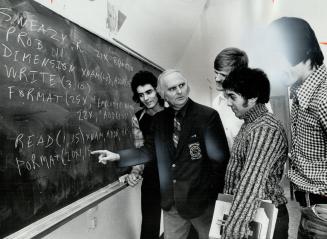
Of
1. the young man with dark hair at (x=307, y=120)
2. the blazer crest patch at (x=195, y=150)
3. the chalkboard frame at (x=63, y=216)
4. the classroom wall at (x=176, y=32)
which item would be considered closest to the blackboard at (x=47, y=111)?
the chalkboard frame at (x=63, y=216)

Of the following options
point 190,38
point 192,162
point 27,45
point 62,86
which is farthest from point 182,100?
point 190,38

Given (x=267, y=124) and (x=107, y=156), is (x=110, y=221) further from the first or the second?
(x=267, y=124)

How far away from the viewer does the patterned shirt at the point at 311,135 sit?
863 millimetres

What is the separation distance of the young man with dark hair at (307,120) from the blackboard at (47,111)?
97 cm

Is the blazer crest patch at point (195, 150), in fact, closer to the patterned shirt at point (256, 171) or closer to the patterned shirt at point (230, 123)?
the patterned shirt at point (230, 123)

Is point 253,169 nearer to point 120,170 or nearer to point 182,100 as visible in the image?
point 182,100

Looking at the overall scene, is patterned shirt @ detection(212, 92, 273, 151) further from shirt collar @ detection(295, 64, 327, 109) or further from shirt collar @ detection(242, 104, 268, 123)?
shirt collar @ detection(295, 64, 327, 109)

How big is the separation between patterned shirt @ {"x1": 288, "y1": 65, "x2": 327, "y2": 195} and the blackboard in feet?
3.32

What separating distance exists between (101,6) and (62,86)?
2.22 feet

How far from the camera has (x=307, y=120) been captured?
90cm

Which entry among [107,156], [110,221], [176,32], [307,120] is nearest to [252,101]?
[307,120]

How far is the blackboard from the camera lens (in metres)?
1.08

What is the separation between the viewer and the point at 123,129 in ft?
6.95

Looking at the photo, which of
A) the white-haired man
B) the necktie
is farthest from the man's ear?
the necktie
